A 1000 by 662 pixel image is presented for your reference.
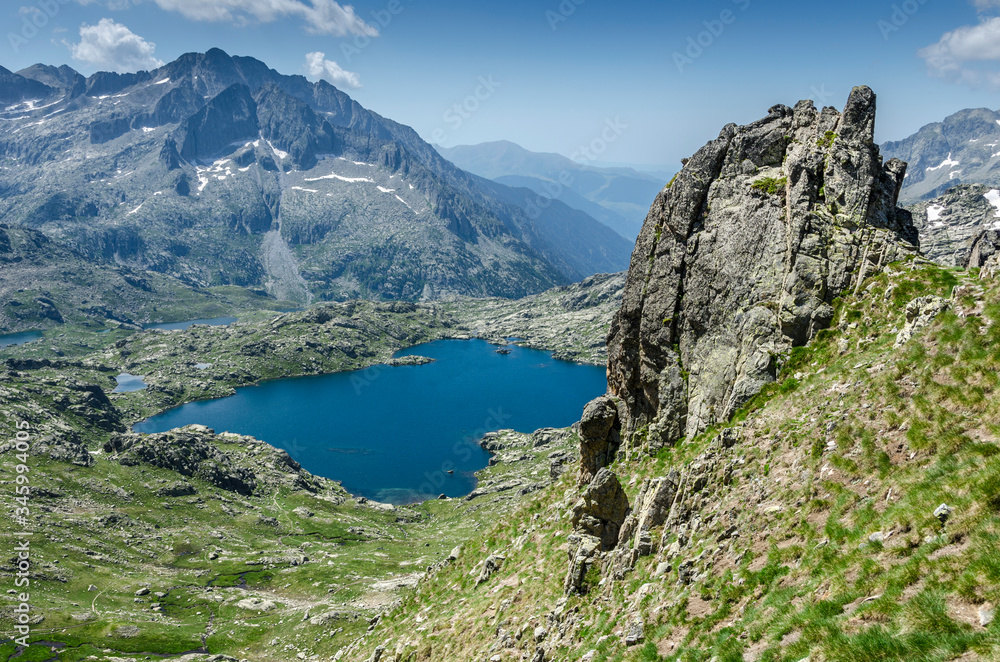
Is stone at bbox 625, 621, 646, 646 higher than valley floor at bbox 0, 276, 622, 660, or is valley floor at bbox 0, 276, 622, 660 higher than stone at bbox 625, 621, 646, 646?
stone at bbox 625, 621, 646, 646

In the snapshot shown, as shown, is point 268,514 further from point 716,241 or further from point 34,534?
point 716,241

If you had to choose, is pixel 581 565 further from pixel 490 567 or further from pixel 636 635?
pixel 490 567

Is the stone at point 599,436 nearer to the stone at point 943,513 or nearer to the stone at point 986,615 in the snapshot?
the stone at point 943,513

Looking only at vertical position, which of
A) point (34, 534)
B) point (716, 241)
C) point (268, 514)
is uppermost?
point (716, 241)

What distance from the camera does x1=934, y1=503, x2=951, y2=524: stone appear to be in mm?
13047

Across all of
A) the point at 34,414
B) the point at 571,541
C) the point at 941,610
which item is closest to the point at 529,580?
the point at 571,541

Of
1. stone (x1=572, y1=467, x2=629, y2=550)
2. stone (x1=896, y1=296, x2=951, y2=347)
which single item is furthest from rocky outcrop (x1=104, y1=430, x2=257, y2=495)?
stone (x1=896, y1=296, x2=951, y2=347)

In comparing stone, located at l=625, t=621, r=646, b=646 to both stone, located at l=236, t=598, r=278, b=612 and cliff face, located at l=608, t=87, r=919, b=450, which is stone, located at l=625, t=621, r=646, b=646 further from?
stone, located at l=236, t=598, r=278, b=612

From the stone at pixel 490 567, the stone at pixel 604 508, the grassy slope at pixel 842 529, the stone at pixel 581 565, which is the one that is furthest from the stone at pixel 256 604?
the stone at pixel 581 565

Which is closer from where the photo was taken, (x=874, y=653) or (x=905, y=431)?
(x=874, y=653)

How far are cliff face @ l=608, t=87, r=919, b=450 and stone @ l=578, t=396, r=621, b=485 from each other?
145 cm

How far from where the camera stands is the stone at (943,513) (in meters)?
13.0

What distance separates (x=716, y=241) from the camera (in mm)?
40375

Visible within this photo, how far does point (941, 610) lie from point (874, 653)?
5.30 ft
